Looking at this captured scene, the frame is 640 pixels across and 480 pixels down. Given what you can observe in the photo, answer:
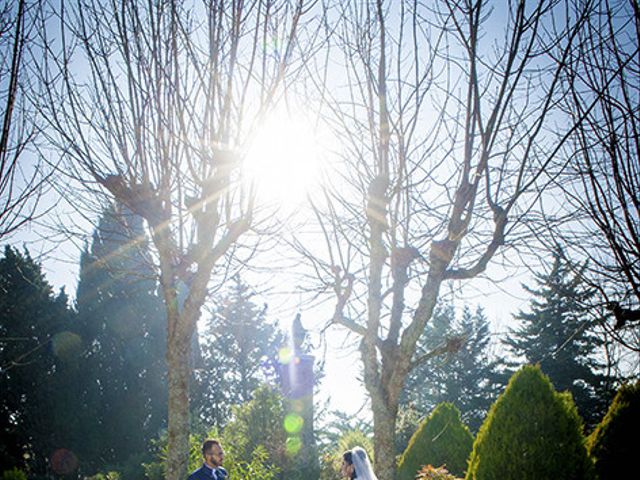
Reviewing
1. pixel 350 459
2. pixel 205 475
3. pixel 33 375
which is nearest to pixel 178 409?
pixel 205 475

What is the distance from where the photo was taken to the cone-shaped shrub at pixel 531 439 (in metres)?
5.03

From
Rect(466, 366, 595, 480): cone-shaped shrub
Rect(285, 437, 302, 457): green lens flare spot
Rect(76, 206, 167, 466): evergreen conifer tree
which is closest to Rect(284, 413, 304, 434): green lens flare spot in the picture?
Rect(285, 437, 302, 457): green lens flare spot

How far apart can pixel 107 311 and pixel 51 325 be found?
250cm

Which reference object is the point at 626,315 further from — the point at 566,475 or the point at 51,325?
the point at 51,325

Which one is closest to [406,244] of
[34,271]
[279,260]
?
[279,260]

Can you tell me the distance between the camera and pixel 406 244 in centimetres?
431

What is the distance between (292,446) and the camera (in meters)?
12.0

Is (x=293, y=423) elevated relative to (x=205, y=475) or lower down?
elevated

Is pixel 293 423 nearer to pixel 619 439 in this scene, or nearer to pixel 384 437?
pixel 619 439

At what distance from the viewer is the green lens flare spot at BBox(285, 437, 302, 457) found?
470 inches

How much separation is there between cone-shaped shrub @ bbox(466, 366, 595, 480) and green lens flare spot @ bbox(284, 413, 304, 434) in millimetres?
7752

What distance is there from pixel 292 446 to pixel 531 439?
811cm

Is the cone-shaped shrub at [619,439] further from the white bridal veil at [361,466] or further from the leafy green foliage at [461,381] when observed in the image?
the leafy green foliage at [461,381]

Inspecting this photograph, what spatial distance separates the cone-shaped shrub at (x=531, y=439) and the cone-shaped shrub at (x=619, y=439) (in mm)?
1145
